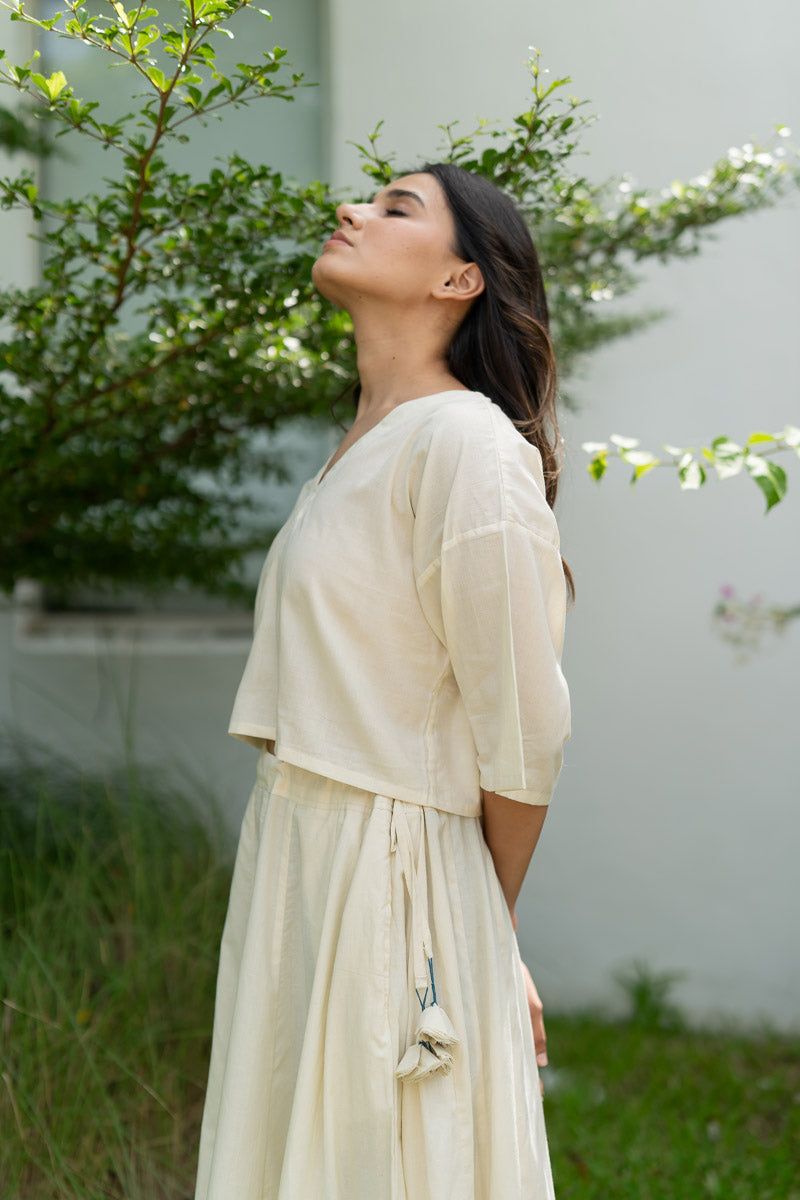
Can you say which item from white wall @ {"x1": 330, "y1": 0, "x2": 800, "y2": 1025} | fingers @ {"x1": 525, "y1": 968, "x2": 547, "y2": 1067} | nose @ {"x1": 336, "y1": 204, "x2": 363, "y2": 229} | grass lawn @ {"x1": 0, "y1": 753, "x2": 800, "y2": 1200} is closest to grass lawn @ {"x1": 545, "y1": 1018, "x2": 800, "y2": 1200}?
grass lawn @ {"x1": 0, "y1": 753, "x2": 800, "y2": 1200}

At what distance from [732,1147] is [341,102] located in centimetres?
297

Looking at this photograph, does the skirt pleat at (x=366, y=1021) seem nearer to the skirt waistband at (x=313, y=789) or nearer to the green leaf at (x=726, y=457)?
the skirt waistband at (x=313, y=789)

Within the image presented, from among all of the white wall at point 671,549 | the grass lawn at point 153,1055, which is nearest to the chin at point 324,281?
the grass lawn at point 153,1055

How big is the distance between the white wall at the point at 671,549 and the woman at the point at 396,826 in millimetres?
1897

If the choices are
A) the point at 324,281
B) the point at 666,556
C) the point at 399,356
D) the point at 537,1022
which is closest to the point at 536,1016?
the point at 537,1022

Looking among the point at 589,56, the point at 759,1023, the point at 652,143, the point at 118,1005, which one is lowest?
the point at 759,1023

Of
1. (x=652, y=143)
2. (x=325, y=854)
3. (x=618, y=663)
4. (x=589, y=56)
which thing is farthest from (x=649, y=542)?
(x=325, y=854)

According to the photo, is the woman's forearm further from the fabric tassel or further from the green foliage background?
the green foliage background

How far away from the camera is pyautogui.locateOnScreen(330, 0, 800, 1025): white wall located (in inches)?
118

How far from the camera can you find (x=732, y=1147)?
2.49 m

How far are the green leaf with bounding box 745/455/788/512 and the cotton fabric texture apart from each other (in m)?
0.45

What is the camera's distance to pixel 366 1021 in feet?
3.86

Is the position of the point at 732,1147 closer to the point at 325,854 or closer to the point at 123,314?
the point at 325,854

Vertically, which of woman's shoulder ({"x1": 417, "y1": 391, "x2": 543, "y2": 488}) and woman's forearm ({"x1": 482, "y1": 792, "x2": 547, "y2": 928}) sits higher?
woman's shoulder ({"x1": 417, "y1": 391, "x2": 543, "y2": 488})
